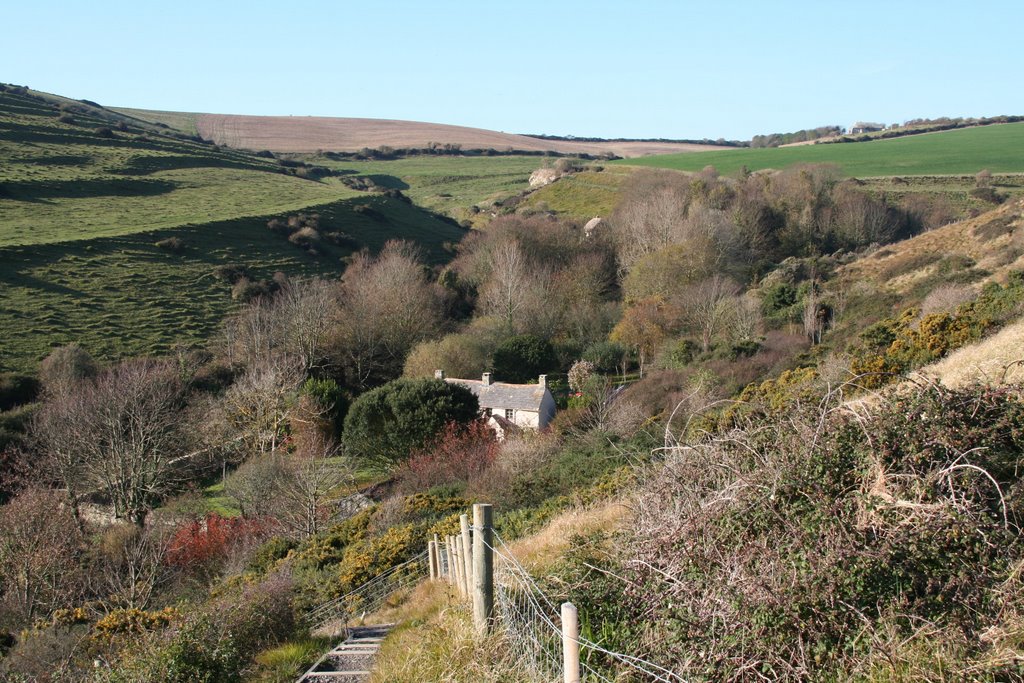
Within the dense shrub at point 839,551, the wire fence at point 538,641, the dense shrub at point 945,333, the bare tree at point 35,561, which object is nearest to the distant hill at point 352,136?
the bare tree at point 35,561

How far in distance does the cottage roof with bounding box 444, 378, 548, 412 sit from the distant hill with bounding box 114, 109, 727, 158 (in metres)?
88.8

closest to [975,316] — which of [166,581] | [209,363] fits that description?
[166,581]

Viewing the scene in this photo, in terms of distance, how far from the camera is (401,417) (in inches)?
1220

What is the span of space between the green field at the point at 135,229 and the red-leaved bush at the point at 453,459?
19.6m

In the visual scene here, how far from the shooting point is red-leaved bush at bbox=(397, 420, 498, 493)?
81.7ft

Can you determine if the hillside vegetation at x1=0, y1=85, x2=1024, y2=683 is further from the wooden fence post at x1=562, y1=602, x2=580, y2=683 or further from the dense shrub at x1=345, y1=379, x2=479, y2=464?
the wooden fence post at x1=562, y1=602, x2=580, y2=683

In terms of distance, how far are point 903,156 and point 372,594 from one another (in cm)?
8707

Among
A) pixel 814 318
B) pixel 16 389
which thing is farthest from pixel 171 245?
pixel 814 318

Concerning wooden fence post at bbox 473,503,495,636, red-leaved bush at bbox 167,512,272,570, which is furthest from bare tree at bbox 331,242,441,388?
wooden fence post at bbox 473,503,495,636

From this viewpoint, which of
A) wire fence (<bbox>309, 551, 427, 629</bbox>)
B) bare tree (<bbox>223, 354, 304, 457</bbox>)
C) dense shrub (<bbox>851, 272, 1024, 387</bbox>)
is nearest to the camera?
wire fence (<bbox>309, 551, 427, 629</bbox>)

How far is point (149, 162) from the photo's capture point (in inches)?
3024

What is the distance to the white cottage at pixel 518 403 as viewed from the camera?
1426 inches

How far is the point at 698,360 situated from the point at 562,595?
101ft

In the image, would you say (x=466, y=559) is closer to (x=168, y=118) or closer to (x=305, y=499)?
(x=305, y=499)
